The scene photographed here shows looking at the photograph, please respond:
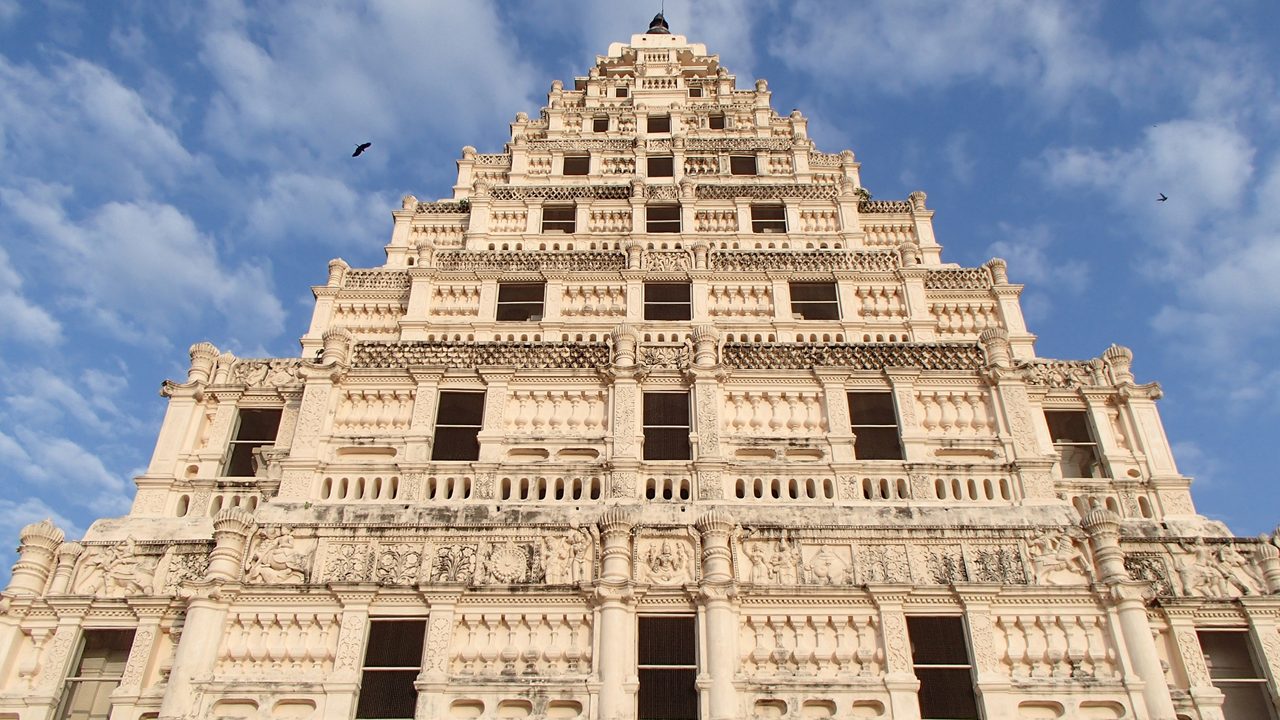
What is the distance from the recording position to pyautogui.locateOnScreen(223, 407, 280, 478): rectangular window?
20859 mm

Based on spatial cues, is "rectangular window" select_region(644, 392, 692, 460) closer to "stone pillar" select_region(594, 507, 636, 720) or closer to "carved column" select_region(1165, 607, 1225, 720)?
"stone pillar" select_region(594, 507, 636, 720)

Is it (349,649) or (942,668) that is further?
(349,649)

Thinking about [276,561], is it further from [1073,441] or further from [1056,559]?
[1073,441]

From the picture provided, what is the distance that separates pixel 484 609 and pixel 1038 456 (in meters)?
11.1

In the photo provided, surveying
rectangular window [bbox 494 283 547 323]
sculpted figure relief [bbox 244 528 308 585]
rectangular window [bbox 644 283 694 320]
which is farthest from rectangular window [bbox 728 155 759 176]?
sculpted figure relief [bbox 244 528 308 585]

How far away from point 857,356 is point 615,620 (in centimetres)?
816

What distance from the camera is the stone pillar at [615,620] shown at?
15.8m

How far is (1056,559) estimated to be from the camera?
56.9ft

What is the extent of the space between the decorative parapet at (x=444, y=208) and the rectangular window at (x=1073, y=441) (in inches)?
651

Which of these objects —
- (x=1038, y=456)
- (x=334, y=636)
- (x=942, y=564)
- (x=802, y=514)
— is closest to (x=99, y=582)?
(x=334, y=636)

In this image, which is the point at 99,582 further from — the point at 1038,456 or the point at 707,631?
the point at 1038,456

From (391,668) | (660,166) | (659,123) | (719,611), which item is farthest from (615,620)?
(659,123)

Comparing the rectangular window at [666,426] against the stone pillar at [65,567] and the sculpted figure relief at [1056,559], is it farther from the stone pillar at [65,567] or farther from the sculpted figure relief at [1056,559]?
the stone pillar at [65,567]

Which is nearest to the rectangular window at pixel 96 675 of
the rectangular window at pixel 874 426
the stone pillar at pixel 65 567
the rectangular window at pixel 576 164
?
the stone pillar at pixel 65 567
